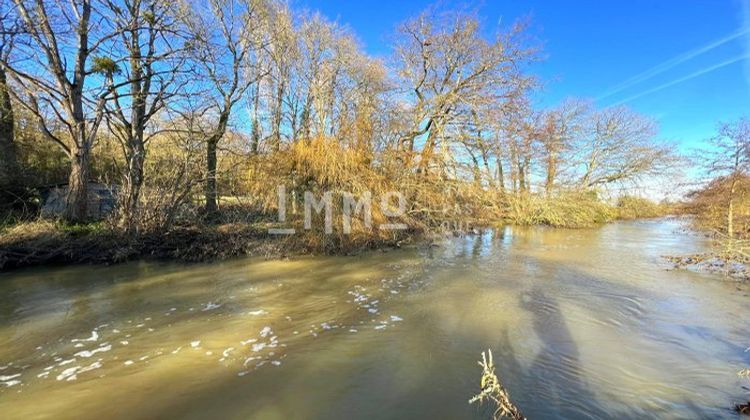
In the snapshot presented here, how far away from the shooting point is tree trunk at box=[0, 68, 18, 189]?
35.5ft

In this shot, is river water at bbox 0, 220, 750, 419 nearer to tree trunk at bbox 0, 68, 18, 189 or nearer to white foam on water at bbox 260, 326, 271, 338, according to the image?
white foam on water at bbox 260, 326, 271, 338

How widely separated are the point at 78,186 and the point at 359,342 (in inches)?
396

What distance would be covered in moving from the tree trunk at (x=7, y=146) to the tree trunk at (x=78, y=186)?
2.24m

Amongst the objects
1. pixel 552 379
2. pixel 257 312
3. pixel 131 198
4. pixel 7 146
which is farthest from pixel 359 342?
pixel 7 146

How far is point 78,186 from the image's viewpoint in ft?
34.0

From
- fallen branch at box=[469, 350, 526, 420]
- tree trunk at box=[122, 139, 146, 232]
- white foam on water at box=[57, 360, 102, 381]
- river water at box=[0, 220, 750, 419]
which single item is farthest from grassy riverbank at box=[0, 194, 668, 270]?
fallen branch at box=[469, 350, 526, 420]

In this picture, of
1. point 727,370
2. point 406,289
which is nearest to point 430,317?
point 406,289

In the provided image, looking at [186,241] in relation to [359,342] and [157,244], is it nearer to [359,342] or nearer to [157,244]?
[157,244]

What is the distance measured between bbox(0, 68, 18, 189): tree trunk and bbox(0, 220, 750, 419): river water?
4.79 metres

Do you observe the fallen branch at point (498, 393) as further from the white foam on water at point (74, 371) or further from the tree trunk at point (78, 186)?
the tree trunk at point (78, 186)

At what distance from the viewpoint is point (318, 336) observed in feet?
16.6

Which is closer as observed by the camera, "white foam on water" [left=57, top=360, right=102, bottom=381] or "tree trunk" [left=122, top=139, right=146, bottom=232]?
"white foam on water" [left=57, top=360, right=102, bottom=381]

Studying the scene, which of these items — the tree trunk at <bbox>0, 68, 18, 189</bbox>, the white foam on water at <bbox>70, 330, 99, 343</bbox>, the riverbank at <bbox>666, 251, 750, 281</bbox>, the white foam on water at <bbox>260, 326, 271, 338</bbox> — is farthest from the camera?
the tree trunk at <bbox>0, 68, 18, 189</bbox>

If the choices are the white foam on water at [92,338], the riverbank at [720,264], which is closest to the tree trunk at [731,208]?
the riverbank at [720,264]
